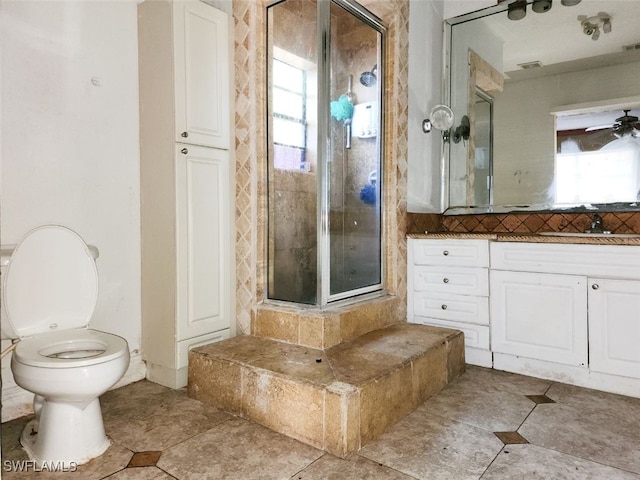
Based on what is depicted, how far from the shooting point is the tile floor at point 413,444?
159 centimetres

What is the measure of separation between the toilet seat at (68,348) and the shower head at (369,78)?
2091 millimetres

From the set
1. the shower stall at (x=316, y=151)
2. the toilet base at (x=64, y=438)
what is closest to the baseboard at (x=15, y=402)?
the toilet base at (x=64, y=438)

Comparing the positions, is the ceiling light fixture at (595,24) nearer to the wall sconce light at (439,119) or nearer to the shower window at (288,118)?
the wall sconce light at (439,119)

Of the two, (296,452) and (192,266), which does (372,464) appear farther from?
(192,266)

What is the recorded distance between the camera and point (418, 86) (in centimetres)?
316

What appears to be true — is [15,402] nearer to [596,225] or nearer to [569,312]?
[569,312]

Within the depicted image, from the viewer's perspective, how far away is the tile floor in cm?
159

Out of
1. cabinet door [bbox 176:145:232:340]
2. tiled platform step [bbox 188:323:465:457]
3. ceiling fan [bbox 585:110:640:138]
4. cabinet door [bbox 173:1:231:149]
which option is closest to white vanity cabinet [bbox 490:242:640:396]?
tiled platform step [bbox 188:323:465:457]

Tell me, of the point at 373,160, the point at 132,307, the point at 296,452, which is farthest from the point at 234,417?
the point at 373,160

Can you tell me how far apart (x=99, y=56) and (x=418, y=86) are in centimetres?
202

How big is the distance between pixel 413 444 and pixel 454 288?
1235 millimetres

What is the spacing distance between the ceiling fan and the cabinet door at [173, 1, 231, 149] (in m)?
2.32

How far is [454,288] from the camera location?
281 centimetres

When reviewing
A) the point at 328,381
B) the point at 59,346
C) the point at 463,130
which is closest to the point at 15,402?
the point at 59,346
